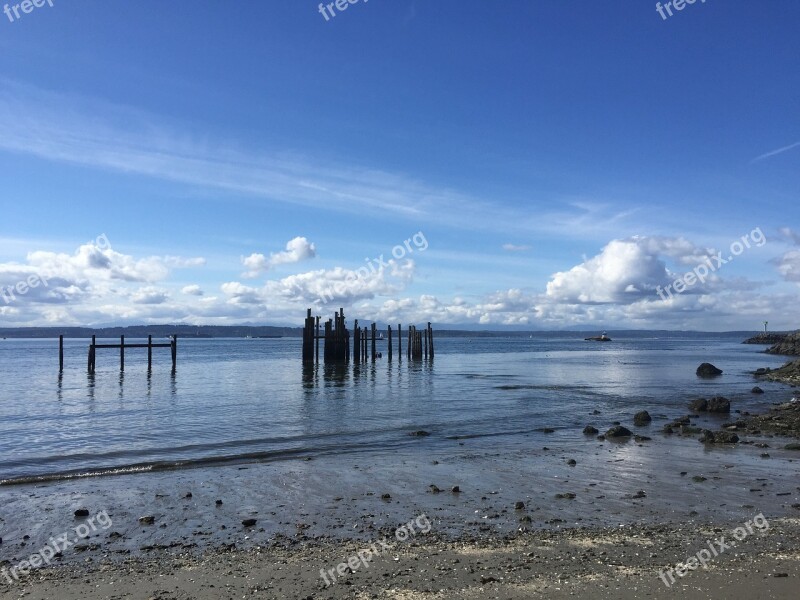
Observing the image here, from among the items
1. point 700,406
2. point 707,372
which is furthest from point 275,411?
point 707,372

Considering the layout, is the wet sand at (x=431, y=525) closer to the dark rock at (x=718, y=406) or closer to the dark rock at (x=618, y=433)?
the dark rock at (x=618, y=433)

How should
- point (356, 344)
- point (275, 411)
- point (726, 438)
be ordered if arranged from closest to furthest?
point (726, 438) → point (275, 411) → point (356, 344)

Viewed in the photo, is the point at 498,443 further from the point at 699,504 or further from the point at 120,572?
the point at 120,572

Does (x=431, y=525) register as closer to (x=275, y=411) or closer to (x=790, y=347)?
(x=275, y=411)

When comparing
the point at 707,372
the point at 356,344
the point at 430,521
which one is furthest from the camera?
the point at 356,344

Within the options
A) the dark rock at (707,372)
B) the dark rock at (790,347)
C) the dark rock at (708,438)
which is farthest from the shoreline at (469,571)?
the dark rock at (790,347)

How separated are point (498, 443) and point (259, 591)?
41.1ft

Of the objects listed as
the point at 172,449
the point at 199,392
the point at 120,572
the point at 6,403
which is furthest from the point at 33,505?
the point at 199,392

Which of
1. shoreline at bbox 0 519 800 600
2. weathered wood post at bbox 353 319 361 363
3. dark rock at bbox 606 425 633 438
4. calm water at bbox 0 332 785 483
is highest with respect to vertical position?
weathered wood post at bbox 353 319 361 363

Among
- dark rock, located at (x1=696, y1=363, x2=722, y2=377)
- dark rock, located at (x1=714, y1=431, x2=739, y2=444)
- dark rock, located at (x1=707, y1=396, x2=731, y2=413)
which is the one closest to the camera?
dark rock, located at (x1=714, y1=431, x2=739, y2=444)

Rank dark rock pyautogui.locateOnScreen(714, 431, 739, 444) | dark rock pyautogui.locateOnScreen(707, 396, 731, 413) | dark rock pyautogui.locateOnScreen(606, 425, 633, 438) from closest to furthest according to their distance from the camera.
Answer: dark rock pyautogui.locateOnScreen(714, 431, 739, 444) < dark rock pyautogui.locateOnScreen(606, 425, 633, 438) < dark rock pyautogui.locateOnScreen(707, 396, 731, 413)

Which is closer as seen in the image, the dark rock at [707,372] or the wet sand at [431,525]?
the wet sand at [431,525]

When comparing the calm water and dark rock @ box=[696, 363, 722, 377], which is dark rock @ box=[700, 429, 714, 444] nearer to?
the calm water

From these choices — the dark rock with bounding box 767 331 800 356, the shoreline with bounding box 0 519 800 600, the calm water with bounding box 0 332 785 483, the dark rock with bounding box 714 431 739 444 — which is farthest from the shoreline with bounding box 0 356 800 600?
the dark rock with bounding box 767 331 800 356
